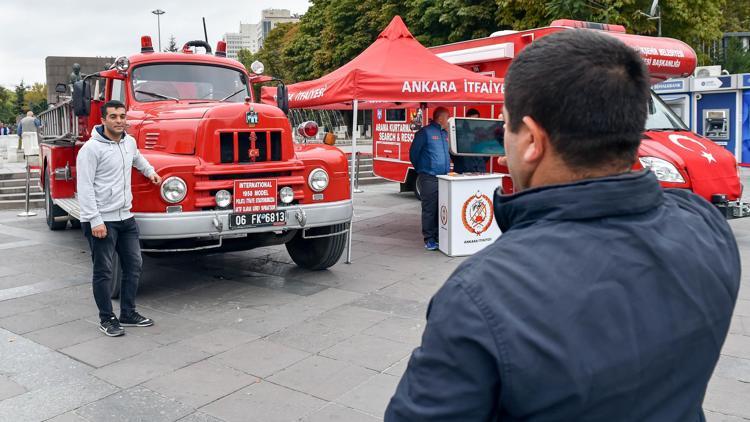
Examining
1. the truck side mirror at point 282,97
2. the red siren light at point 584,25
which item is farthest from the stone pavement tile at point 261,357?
the red siren light at point 584,25

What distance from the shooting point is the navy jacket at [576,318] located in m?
1.10

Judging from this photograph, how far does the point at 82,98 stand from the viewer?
7312 mm

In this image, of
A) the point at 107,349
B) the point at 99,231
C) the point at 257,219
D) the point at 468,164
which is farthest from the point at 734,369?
the point at 468,164

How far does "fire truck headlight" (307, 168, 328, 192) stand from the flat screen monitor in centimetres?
267

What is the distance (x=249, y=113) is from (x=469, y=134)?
11.6ft

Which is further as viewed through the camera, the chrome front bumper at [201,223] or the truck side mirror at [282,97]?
the truck side mirror at [282,97]

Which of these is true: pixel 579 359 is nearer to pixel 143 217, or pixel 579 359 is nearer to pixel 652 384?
pixel 652 384

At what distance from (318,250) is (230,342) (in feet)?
8.00

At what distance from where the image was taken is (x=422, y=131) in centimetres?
913

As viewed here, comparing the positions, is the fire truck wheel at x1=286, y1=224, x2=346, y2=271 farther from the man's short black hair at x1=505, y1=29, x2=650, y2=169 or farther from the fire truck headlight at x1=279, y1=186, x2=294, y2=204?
the man's short black hair at x1=505, y1=29, x2=650, y2=169

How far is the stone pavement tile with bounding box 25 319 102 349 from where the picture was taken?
5321mm

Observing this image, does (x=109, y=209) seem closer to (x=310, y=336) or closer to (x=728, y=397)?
(x=310, y=336)

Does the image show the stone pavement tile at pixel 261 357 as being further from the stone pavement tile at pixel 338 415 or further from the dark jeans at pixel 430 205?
the dark jeans at pixel 430 205

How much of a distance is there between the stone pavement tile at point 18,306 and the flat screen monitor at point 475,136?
5274 mm
